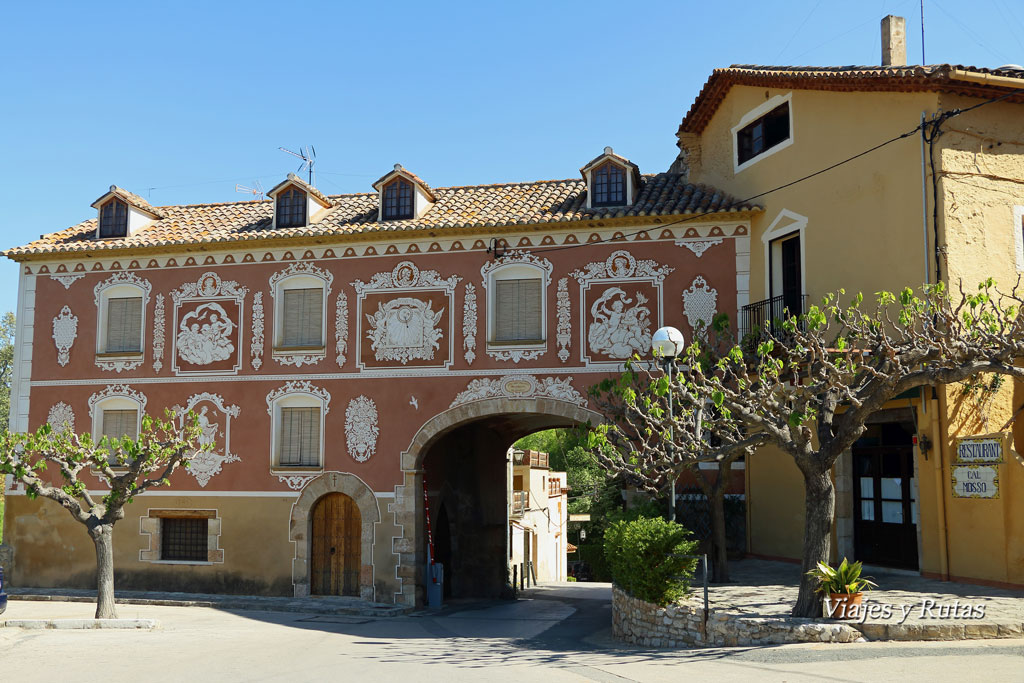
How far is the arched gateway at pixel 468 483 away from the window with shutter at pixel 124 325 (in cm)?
693

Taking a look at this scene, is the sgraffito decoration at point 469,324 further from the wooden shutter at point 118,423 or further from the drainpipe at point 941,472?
the drainpipe at point 941,472

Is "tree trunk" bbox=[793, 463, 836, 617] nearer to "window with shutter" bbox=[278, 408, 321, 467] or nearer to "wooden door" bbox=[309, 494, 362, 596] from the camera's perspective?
"wooden door" bbox=[309, 494, 362, 596]

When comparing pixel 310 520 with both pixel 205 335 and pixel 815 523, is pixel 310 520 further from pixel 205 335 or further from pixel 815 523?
pixel 815 523

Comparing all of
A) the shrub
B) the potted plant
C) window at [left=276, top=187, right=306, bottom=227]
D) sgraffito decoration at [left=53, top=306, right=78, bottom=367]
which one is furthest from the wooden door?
the potted plant

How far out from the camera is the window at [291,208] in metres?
20.6

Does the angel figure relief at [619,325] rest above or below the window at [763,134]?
below

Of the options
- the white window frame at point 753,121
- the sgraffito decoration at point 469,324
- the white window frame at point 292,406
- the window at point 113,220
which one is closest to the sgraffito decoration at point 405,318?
the sgraffito decoration at point 469,324

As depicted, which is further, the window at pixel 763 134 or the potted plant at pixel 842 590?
the window at pixel 763 134

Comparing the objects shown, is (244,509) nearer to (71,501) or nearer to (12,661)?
(71,501)

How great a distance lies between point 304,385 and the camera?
19703 millimetres

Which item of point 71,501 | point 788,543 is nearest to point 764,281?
point 788,543

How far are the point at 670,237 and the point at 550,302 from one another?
2.75 metres

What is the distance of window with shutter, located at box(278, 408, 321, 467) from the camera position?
64.5 feet

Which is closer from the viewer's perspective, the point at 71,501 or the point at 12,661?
the point at 12,661
